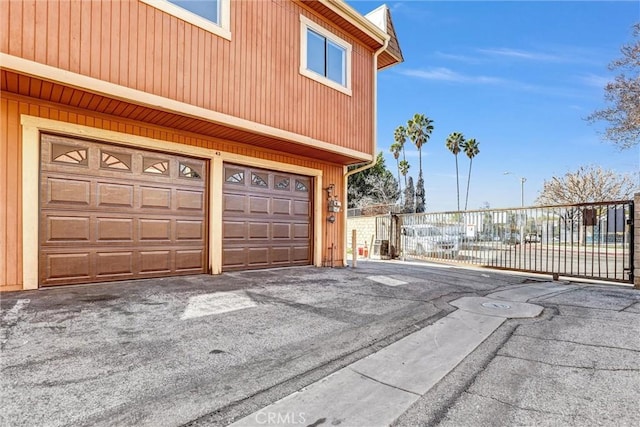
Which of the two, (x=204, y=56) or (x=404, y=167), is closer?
(x=204, y=56)

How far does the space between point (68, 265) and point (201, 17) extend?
4.32 metres

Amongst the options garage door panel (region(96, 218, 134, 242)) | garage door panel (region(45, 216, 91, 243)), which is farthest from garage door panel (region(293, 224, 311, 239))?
garage door panel (region(45, 216, 91, 243))

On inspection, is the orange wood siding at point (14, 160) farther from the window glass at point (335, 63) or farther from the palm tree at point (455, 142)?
the palm tree at point (455, 142)

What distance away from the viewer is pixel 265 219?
6809mm

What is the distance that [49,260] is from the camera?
14.5 ft

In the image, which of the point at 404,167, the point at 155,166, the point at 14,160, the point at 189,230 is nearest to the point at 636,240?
the point at 189,230

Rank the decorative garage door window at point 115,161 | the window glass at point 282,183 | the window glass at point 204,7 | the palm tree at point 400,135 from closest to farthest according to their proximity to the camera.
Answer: the decorative garage door window at point 115,161 → the window glass at point 204,7 → the window glass at point 282,183 → the palm tree at point 400,135

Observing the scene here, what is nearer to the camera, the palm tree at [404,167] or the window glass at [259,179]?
the window glass at [259,179]

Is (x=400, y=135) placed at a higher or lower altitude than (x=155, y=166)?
higher

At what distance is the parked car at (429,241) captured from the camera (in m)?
9.87

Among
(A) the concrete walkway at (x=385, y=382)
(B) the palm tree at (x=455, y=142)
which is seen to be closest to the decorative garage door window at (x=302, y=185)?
(A) the concrete walkway at (x=385, y=382)

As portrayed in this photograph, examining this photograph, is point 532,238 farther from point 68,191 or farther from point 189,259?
point 68,191

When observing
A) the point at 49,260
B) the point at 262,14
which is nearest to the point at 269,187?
the point at 262,14

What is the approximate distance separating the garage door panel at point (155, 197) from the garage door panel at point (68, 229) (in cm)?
82
